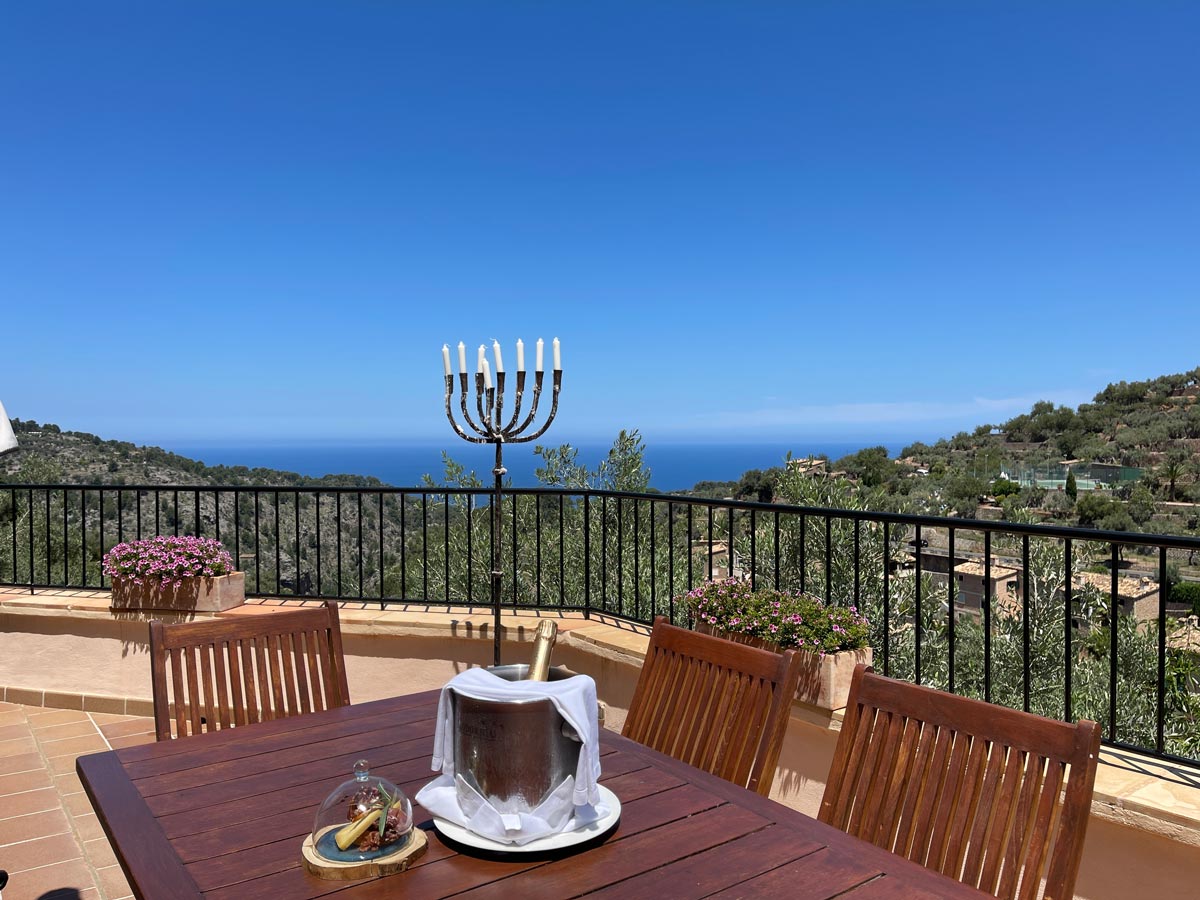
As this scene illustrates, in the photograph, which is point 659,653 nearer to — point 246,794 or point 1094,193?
point 246,794

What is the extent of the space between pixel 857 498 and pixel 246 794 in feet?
21.3

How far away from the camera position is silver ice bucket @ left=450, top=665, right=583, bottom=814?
1.04m

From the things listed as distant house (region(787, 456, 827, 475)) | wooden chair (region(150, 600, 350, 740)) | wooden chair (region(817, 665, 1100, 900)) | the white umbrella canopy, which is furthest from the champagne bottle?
distant house (region(787, 456, 827, 475))

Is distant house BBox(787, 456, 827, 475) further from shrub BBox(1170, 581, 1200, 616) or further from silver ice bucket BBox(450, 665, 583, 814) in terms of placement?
shrub BBox(1170, 581, 1200, 616)

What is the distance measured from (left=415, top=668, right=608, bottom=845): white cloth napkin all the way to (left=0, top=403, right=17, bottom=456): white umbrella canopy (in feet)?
8.21

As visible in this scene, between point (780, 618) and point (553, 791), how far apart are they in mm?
1965

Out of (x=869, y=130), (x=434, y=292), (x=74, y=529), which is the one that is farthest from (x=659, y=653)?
(x=434, y=292)

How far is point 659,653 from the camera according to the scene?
187cm

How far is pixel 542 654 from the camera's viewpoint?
1.16 meters

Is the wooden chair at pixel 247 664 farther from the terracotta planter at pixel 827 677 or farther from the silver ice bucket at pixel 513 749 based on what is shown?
the terracotta planter at pixel 827 677

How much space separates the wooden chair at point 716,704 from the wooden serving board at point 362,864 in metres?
0.69

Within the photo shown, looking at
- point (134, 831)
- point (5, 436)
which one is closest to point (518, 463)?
point (5, 436)

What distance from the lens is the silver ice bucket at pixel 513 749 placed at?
1.04 metres

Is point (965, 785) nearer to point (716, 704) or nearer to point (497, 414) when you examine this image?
point (716, 704)
